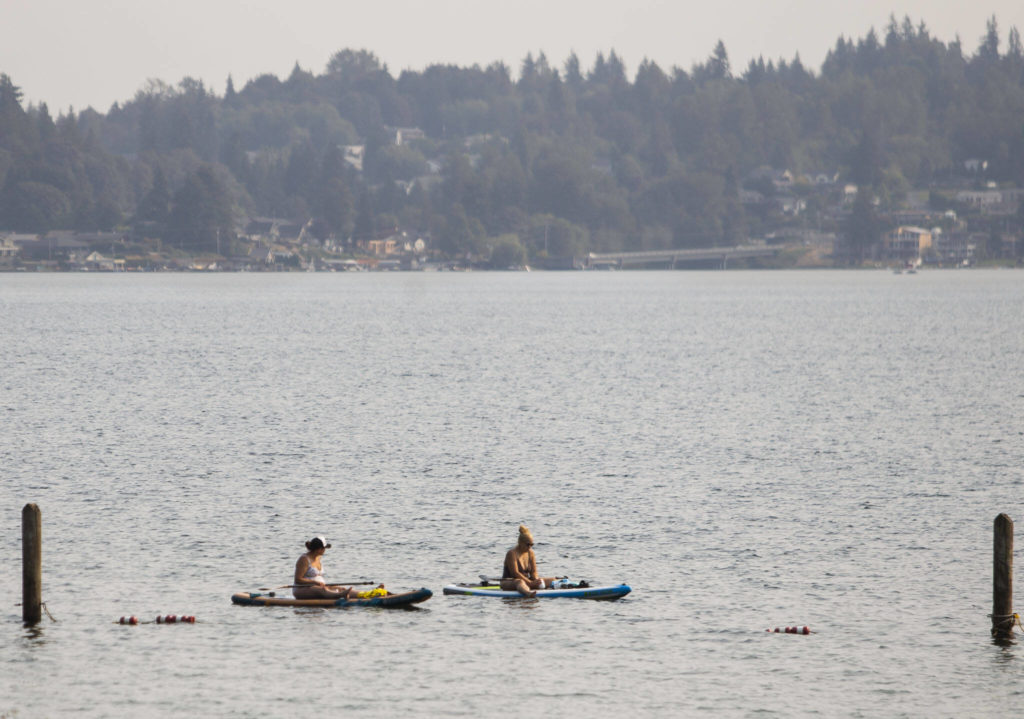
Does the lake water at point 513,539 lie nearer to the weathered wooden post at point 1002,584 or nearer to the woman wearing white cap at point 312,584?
the woman wearing white cap at point 312,584

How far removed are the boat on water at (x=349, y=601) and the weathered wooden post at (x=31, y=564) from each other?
4.66m

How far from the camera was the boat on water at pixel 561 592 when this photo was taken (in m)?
37.0

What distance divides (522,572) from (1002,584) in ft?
37.4

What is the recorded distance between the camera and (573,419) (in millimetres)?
79375

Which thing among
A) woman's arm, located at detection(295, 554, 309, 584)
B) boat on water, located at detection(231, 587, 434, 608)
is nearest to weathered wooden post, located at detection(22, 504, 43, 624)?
boat on water, located at detection(231, 587, 434, 608)

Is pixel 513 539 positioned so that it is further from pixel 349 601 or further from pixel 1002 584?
pixel 1002 584

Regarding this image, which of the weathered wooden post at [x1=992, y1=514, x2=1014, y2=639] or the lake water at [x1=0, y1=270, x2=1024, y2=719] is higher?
the weathered wooden post at [x1=992, y1=514, x2=1014, y2=639]

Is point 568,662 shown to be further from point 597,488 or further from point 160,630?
point 597,488

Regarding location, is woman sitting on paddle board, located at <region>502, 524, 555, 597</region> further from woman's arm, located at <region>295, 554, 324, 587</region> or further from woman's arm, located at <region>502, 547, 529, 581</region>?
woman's arm, located at <region>295, 554, 324, 587</region>

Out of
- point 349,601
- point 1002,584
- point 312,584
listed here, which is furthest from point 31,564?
point 1002,584

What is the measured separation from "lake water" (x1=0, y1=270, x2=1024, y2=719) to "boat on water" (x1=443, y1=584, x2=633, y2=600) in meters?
0.31

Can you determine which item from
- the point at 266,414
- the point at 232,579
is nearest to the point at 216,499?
the point at 232,579

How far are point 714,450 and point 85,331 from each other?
111 m

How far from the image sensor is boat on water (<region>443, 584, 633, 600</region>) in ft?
121
